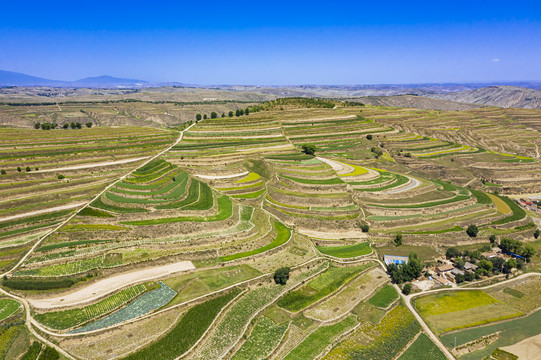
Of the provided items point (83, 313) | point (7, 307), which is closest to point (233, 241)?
point (83, 313)

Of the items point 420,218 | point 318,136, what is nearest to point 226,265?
point 420,218

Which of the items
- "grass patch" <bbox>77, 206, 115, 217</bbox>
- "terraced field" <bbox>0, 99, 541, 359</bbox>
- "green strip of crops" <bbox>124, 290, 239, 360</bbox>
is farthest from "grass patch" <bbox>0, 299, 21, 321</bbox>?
"grass patch" <bbox>77, 206, 115, 217</bbox>

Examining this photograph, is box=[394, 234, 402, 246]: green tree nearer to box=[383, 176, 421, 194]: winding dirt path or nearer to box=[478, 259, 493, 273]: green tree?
box=[478, 259, 493, 273]: green tree

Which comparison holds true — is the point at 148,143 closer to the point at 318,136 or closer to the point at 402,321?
the point at 318,136

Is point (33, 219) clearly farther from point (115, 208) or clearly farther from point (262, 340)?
point (262, 340)

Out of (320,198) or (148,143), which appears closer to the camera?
(320,198)

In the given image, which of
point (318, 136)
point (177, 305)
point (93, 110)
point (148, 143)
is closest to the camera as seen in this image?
point (177, 305)
